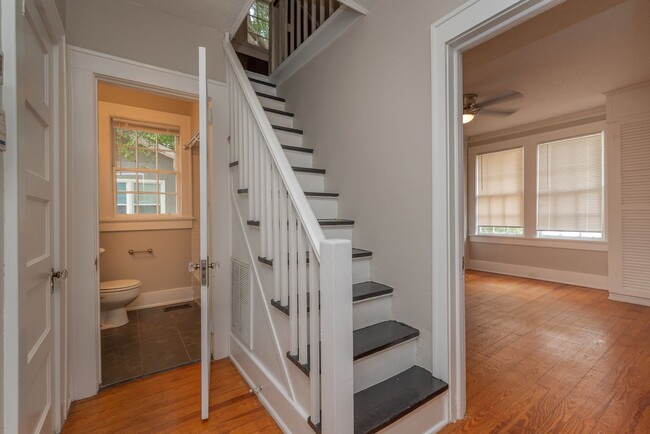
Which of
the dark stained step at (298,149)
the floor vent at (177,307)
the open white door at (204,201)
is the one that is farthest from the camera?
the floor vent at (177,307)

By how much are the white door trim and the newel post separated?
670 millimetres

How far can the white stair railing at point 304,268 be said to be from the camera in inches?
43.2

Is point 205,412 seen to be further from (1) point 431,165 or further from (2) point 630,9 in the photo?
(2) point 630,9

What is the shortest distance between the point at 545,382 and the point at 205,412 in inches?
88.5

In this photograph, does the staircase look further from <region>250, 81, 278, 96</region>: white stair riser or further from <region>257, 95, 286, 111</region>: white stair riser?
<region>250, 81, 278, 96</region>: white stair riser

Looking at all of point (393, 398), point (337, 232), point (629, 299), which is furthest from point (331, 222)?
point (629, 299)

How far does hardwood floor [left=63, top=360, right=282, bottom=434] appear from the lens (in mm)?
1618

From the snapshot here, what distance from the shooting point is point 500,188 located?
541cm

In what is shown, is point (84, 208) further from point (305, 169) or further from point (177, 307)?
point (177, 307)

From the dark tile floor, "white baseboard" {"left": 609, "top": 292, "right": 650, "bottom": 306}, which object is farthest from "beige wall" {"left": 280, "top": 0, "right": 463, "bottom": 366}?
"white baseboard" {"left": 609, "top": 292, "right": 650, "bottom": 306}

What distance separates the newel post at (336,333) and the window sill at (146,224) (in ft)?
11.2

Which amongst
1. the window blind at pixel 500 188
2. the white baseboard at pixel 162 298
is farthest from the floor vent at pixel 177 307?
the window blind at pixel 500 188

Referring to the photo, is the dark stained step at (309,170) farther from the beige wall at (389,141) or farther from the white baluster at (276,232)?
the white baluster at (276,232)

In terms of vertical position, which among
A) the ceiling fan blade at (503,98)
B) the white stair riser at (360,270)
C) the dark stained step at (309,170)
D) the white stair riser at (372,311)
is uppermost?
the ceiling fan blade at (503,98)
